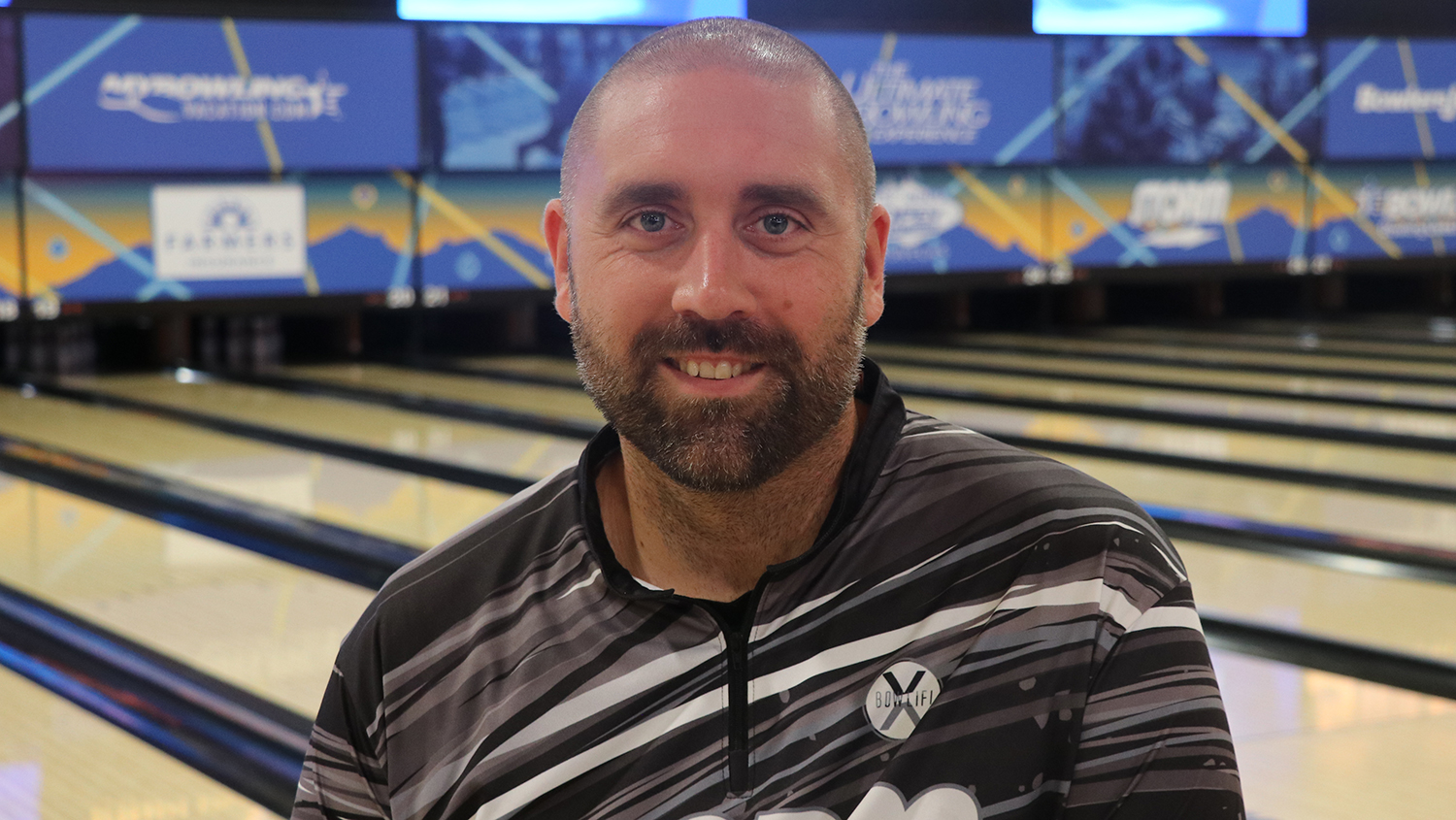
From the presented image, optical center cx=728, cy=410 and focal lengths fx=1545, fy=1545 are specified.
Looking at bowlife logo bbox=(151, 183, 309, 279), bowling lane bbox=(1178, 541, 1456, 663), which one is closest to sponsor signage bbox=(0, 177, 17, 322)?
bowlife logo bbox=(151, 183, 309, 279)

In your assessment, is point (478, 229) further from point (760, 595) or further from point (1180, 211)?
point (760, 595)

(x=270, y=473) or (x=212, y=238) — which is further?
(x=212, y=238)

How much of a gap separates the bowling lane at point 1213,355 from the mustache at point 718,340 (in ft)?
19.1

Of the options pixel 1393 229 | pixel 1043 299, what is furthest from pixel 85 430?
pixel 1393 229

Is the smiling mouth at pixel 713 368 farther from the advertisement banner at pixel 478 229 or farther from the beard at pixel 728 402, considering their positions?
the advertisement banner at pixel 478 229

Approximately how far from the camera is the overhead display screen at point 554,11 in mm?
6812

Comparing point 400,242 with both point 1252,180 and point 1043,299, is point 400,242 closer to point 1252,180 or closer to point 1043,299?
point 1043,299

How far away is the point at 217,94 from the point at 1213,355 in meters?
4.47

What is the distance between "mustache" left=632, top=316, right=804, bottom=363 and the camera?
2.73 ft

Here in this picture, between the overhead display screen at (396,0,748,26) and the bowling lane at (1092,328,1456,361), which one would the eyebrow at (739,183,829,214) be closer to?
the overhead display screen at (396,0,748,26)

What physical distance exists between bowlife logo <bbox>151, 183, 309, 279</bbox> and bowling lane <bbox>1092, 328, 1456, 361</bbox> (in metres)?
4.03

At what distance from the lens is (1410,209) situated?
8719mm

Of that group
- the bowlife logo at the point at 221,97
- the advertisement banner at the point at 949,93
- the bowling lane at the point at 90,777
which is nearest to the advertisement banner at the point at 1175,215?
the advertisement banner at the point at 949,93

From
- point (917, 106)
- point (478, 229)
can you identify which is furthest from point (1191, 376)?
point (478, 229)
